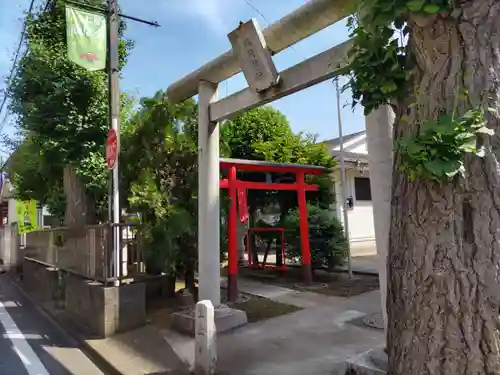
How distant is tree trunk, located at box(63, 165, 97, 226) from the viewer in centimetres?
905

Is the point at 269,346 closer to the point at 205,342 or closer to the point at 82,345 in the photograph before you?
the point at 205,342

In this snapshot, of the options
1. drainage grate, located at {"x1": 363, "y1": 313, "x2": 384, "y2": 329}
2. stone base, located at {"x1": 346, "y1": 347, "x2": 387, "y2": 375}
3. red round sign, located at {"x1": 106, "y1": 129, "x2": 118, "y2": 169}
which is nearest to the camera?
stone base, located at {"x1": 346, "y1": 347, "x2": 387, "y2": 375}

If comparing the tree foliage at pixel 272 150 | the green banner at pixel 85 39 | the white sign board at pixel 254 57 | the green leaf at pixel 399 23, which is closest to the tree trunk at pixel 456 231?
the green leaf at pixel 399 23

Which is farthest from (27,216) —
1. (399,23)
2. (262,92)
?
(399,23)

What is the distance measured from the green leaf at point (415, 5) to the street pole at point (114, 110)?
5.44m

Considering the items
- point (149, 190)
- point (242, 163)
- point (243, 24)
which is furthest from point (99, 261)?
point (243, 24)

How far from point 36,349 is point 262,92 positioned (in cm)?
508

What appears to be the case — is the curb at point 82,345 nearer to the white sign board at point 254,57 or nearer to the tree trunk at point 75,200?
the tree trunk at point 75,200

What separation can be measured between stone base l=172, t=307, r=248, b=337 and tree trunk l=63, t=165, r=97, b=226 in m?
4.18

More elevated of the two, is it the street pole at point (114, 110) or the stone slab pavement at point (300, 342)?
the street pole at point (114, 110)

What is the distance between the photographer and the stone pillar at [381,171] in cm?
407

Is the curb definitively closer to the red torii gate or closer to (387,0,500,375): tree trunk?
the red torii gate

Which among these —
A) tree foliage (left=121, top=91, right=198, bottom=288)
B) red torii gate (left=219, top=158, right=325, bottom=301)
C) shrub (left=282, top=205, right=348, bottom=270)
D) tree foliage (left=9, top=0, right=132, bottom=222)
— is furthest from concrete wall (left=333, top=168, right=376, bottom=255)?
tree foliage (left=9, top=0, right=132, bottom=222)

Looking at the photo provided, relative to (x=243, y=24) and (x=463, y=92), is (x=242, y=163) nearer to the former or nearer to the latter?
(x=243, y=24)
